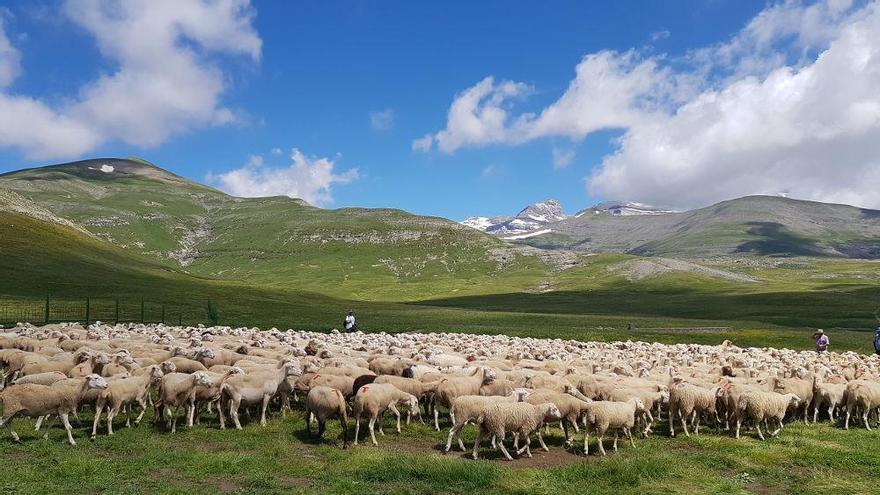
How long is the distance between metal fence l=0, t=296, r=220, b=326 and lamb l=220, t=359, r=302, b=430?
36594mm

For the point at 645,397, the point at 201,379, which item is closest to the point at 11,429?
the point at 201,379

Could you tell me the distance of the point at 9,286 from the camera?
74.7 metres

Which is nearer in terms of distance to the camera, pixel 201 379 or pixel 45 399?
pixel 45 399

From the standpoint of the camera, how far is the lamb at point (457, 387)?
65.2ft

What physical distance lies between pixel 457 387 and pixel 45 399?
483 inches

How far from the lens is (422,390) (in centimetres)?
2036

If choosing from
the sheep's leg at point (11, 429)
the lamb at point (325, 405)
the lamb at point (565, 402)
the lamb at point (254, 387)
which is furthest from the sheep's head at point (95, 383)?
the lamb at point (565, 402)

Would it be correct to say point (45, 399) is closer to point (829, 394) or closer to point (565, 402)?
point (565, 402)

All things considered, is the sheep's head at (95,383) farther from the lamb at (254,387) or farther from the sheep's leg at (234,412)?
the sheep's leg at (234,412)

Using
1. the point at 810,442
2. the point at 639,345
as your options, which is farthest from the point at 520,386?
the point at 639,345

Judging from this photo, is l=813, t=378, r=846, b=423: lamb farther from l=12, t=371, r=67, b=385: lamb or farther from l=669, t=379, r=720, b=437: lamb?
l=12, t=371, r=67, b=385: lamb

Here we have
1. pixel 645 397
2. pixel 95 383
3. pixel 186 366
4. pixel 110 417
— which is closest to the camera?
pixel 95 383

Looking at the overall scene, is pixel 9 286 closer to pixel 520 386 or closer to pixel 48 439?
pixel 48 439

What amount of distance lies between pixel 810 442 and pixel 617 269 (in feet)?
590
